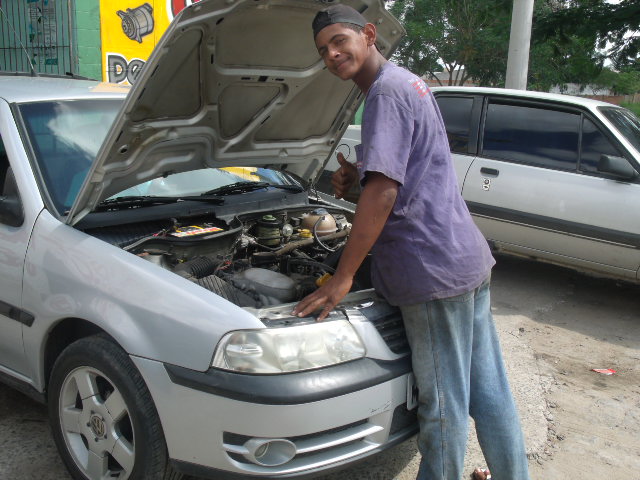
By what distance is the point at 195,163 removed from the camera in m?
3.25

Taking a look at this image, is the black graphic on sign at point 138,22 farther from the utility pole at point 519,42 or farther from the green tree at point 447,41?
the green tree at point 447,41

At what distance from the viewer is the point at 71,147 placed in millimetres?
2971

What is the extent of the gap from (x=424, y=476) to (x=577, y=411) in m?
1.52

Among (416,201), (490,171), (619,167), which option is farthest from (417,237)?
(490,171)

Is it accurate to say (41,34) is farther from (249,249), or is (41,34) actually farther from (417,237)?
(417,237)

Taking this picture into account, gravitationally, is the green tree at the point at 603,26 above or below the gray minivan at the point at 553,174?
above

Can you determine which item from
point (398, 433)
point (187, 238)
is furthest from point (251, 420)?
point (187, 238)

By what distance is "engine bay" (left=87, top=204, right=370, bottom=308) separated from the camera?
2605 millimetres

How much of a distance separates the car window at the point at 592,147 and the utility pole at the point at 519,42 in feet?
11.5

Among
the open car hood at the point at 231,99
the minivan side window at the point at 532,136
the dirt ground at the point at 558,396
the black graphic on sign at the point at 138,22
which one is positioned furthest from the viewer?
the black graphic on sign at the point at 138,22

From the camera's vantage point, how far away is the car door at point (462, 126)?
5734 millimetres

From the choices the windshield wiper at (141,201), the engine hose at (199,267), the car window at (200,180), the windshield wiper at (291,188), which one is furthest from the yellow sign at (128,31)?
the engine hose at (199,267)

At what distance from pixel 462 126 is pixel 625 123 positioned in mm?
1379

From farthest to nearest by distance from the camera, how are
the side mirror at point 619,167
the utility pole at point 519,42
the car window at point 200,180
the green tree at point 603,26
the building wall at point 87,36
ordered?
1. the building wall at point 87,36
2. the green tree at point 603,26
3. the utility pole at point 519,42
4. the side mirror at point 619,167
5. the car window at point 200,180
